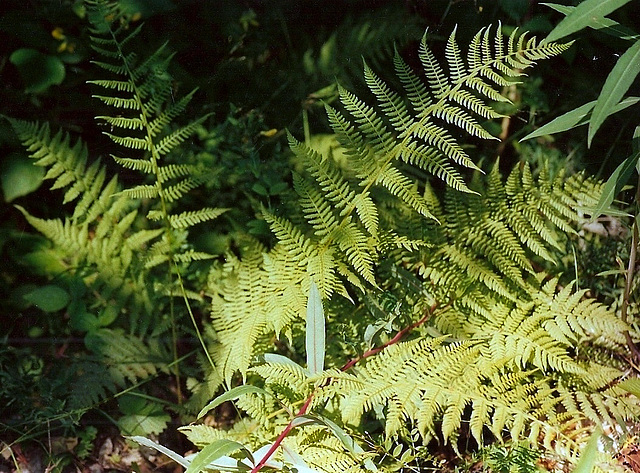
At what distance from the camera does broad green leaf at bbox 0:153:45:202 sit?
7.37ft

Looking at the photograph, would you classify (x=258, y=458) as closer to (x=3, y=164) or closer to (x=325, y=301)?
(x=325, y=301)

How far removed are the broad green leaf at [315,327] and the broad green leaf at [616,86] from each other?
0.71 meters

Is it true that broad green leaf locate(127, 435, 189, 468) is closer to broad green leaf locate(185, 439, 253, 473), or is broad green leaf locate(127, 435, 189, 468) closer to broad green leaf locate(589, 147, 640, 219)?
broad green leaf locate(185, 439, 253, 473)

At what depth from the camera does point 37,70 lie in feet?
7.52

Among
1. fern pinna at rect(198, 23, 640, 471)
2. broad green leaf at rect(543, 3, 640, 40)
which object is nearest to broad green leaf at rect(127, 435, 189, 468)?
fern pinna at rect(198, 23, 640, 471)

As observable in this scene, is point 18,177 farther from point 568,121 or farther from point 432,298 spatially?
point 568,121

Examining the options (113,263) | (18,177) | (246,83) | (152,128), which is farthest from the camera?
(246,83)

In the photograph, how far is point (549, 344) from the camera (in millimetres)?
1736

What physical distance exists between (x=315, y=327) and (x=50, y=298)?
1078 millimetres

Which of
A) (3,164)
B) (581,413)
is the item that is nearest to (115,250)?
(3,164)

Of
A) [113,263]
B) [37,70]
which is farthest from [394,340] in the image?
[37,70]

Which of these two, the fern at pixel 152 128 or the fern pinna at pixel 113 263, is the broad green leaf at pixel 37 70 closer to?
the fern pinna at pixel 113 263

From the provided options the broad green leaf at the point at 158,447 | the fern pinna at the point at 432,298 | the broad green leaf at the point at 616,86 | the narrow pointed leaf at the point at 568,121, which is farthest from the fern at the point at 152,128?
the broad green leaf at the point at 616,86

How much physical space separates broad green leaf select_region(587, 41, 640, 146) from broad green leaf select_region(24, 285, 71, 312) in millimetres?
1696
